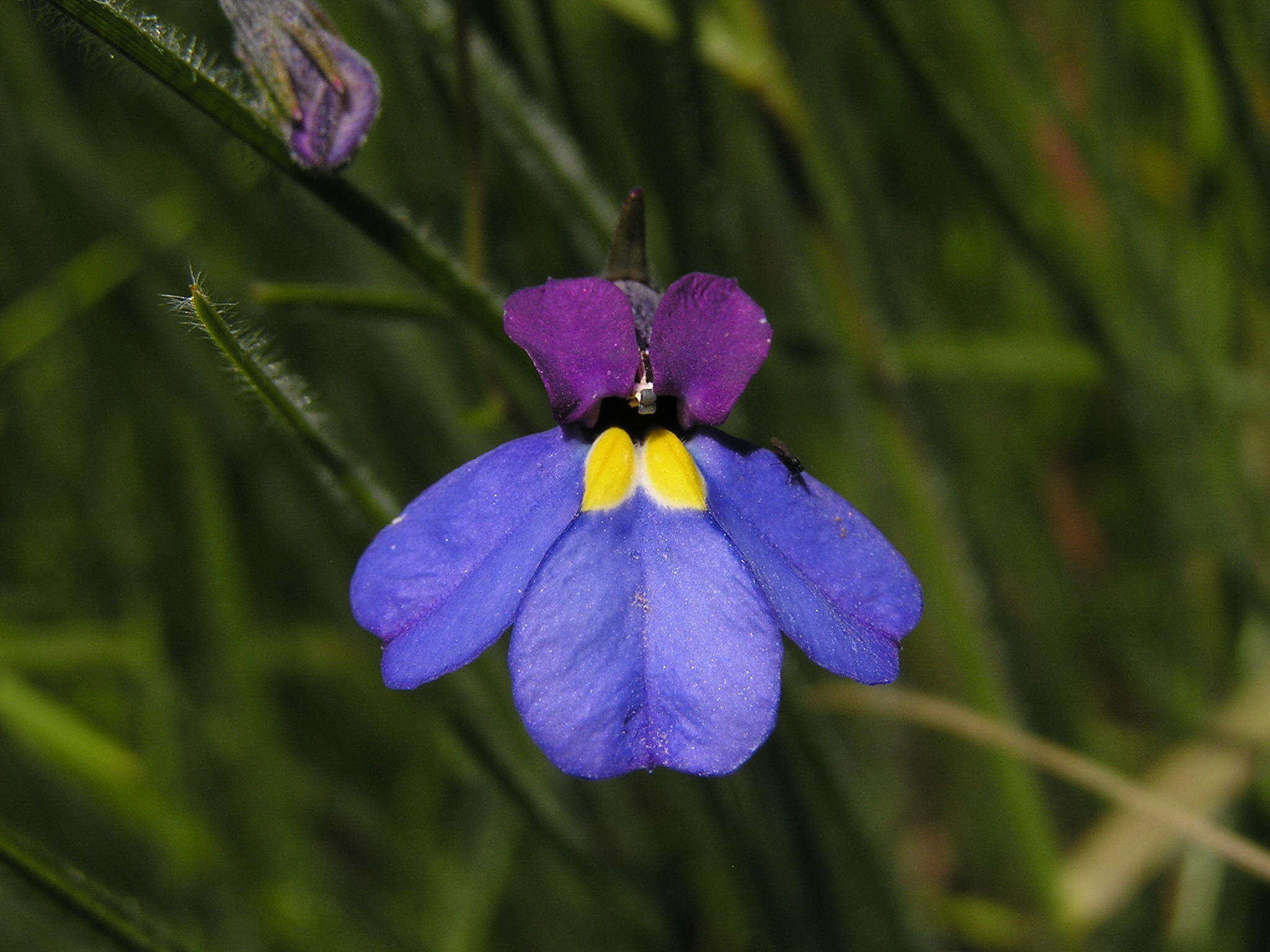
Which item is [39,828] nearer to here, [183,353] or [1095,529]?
[183,353]

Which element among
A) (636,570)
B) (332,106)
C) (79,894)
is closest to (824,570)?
(636,570)

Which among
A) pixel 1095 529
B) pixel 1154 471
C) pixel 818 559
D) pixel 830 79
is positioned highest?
pixel 830 79

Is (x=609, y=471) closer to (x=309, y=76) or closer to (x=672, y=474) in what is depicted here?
(x=672, y=474)

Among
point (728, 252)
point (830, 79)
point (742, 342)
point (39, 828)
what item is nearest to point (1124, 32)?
point (830, 79)

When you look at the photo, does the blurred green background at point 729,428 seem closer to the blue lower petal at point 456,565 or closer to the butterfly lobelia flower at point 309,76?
the butterfly lobelia flower at point 309,76

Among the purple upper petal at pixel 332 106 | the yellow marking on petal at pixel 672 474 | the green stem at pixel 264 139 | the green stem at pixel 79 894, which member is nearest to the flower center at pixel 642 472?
the yellow marking on petal at pixel 672 474
